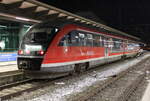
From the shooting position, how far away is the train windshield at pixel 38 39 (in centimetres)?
871

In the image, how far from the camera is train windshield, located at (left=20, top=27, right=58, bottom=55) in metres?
8.71

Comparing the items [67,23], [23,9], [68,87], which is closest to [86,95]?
[68,87]

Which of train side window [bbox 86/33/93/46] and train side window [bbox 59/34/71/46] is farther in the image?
train side window [bbox 86/33/93/46]

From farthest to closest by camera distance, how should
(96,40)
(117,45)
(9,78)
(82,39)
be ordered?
1. (117,45)
2. (96,40)
3. (82,39)
4. (9,78)

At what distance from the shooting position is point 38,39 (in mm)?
9039

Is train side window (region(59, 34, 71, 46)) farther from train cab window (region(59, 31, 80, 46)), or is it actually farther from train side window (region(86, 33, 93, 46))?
train side window (region(86, 33, 93, 46))

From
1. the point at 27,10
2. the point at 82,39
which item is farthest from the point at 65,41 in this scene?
the point at 27,10

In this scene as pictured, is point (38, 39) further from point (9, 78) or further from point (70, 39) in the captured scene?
point (9, 78)

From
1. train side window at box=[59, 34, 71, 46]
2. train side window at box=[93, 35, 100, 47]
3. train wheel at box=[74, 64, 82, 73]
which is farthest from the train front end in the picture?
train side window at box=[93, 35, 100, 47]

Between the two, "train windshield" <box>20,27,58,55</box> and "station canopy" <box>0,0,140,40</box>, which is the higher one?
"station canopy" <box>0,0,140,40</box>

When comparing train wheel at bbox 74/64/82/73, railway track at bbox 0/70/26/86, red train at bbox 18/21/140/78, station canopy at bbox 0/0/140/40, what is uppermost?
station canopy at bbox 0/0/140/40

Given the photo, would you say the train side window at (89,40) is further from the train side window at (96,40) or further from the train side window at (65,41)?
the train side window at (65,41)

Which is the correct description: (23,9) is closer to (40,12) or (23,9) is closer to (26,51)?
(40,12)

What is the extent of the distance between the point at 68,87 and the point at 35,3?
5.42m
